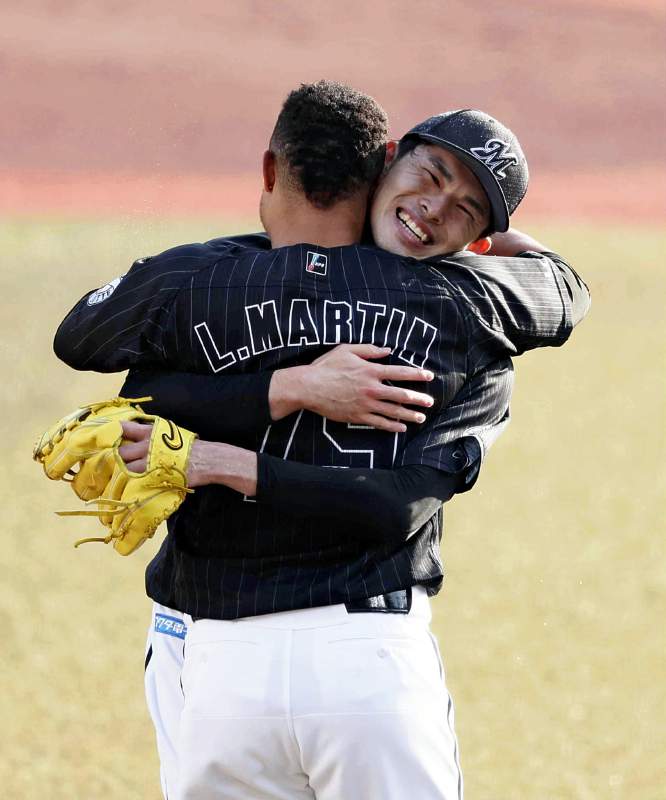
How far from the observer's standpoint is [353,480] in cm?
222

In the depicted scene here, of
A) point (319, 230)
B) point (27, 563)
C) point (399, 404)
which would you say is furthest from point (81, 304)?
point (27, 563)

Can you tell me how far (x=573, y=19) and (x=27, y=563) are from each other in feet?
44.7

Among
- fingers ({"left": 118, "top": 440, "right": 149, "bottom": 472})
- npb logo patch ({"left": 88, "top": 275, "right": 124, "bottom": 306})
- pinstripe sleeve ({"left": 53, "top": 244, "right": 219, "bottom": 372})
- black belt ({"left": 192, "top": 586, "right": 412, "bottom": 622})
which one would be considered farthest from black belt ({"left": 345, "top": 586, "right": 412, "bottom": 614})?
npb logo patch ({"left": 88, "top": 275, "right": 124, "bottom": 306})

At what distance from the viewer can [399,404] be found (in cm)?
229

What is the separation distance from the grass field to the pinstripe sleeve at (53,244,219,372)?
2228mm

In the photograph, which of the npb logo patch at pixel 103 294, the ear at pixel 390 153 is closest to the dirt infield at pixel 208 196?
the ear at pixel 390 153

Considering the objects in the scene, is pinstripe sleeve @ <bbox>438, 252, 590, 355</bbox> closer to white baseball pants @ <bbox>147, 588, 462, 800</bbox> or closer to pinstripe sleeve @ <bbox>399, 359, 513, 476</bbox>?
pinstripe sleeve @ <bbox>399, 359, 513, 476</bbox>

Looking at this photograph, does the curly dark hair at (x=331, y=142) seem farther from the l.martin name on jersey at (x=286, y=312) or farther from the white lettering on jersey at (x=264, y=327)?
the white lettering on jersey at (x=264, y=327)

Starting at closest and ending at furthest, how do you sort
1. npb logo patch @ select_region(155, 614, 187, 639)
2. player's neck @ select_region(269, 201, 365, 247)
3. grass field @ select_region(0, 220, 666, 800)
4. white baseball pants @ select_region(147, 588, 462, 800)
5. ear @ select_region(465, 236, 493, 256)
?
white baseball pants @ select_region(147, 588, 462, 800) → player's neck @ select_region(269, 201, 365, 247) → npb logo patch @ select_region(155, 614, 187, 639) → ear @ select_region(465, 236, 493, 256) → grass field @ select_region(0, 220, 666, 800)

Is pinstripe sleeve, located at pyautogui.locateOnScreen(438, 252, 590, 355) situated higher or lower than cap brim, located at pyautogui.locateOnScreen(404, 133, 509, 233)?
lower

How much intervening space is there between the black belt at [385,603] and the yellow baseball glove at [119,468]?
0.38m

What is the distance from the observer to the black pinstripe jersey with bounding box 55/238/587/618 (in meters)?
2.26

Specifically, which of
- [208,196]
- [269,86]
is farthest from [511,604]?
[269,86]

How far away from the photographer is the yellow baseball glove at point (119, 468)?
2203 millimetres
